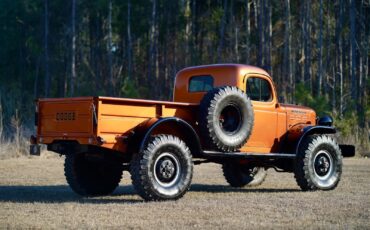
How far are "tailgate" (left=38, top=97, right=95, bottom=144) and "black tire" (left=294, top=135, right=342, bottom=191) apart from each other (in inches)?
163

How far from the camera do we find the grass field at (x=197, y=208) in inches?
326

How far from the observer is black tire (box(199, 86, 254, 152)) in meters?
11.0

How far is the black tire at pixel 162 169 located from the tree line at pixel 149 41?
31974mm

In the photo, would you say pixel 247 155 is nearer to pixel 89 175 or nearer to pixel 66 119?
pixel 89 175

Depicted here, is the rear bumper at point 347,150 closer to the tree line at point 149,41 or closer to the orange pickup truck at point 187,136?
Answer: the orange pickup truck at point 187,136

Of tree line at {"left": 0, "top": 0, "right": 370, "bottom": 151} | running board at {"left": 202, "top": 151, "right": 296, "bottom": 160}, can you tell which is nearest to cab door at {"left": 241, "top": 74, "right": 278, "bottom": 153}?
running board at {"left": 202, "top": 151, "right": 296, "bottom": 160}

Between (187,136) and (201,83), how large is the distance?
194 cm

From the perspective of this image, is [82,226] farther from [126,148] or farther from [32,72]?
[32,72]

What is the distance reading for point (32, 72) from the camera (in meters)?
53.3

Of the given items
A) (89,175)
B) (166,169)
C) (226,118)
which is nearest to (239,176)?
(226,118)

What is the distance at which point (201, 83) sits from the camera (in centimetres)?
1288

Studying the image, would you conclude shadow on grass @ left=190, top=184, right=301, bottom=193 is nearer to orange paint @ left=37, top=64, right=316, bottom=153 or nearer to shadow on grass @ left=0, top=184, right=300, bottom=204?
shadow on grass @ left=0, top=184, right=300, bottom=204

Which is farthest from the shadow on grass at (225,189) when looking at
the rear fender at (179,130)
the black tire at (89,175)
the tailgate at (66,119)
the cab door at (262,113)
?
the tailgate at (66,119)

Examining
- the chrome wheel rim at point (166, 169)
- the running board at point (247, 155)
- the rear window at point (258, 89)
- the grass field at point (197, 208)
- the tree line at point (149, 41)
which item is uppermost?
the tree line at point (149, 41)
